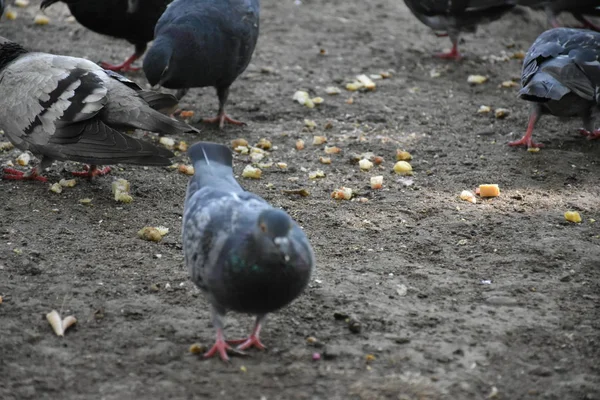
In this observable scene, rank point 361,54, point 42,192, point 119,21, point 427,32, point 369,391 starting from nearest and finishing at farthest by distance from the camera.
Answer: point 369,391, point 42,192, point 119,21, point 361,54, point 427,32

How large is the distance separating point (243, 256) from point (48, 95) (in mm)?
2384

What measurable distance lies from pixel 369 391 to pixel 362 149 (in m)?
2.95

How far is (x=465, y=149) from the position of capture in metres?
5.78

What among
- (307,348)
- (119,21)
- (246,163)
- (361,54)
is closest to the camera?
(307,348)

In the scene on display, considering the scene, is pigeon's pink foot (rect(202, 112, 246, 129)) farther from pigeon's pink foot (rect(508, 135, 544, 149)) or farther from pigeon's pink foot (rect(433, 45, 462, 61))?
pigeon's pink foot (rect(433, 45, 462, 61))

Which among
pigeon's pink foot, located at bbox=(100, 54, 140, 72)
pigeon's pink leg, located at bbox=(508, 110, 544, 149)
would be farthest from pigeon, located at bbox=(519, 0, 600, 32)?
pigeon's pink foot, located at bbox=(100, 54, 140, 72)

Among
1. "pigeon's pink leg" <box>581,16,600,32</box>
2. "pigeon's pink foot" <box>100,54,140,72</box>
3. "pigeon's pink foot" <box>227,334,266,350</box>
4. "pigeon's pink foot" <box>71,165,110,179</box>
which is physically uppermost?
"pigeon's pink foot" <box>227,334,266,350</box>

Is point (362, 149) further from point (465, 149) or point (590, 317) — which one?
point (590, 317)

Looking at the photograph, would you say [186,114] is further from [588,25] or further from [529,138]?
[588,25]

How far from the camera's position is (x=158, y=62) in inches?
216

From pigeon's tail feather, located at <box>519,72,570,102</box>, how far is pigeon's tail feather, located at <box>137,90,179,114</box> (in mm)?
2449

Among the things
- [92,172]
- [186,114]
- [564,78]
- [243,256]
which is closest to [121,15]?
[186,114]

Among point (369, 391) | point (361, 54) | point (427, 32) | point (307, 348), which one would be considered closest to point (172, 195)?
point (307, 348)

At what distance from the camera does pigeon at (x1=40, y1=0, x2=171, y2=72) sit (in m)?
6.67
